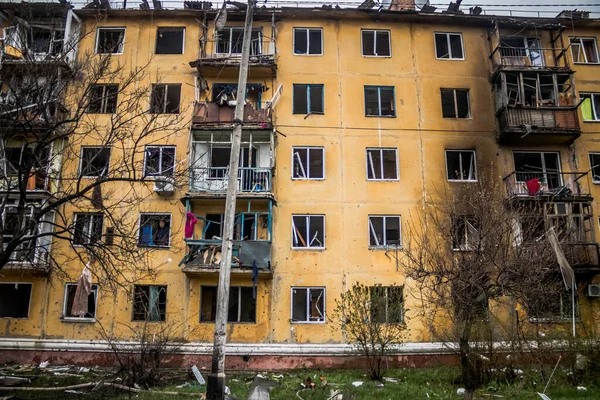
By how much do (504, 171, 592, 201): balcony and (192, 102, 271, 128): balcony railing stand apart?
36.1ft

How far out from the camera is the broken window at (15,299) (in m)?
19.8

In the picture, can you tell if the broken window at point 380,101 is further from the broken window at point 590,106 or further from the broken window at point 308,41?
the broken window at point 590,106

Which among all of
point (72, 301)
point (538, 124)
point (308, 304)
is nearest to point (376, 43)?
point (538, 124)

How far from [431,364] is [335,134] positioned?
10452mm

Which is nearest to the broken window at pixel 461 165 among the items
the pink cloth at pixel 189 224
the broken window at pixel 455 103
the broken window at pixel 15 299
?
the broken window at pixel 455 103

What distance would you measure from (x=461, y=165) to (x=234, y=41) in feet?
39.9

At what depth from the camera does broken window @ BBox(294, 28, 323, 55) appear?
2277 centimetres

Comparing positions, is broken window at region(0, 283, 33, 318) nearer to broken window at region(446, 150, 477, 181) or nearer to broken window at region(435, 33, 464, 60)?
broken window at region(446, 150, 477, 181)

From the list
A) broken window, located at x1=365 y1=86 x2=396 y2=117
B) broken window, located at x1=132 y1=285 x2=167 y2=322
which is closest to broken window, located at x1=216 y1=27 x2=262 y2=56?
broken window, located at x1=365 y1=86 x2=396 y2=117

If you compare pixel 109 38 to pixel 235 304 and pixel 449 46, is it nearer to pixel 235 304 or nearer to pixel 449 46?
pixel 235 304

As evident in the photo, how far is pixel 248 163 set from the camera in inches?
826

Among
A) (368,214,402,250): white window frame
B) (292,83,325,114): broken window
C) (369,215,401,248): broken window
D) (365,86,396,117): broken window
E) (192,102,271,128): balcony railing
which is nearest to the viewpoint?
(368,214,402,250): white window frame

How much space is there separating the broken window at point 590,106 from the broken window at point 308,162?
1284 cm

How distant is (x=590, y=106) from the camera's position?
74.8ft
